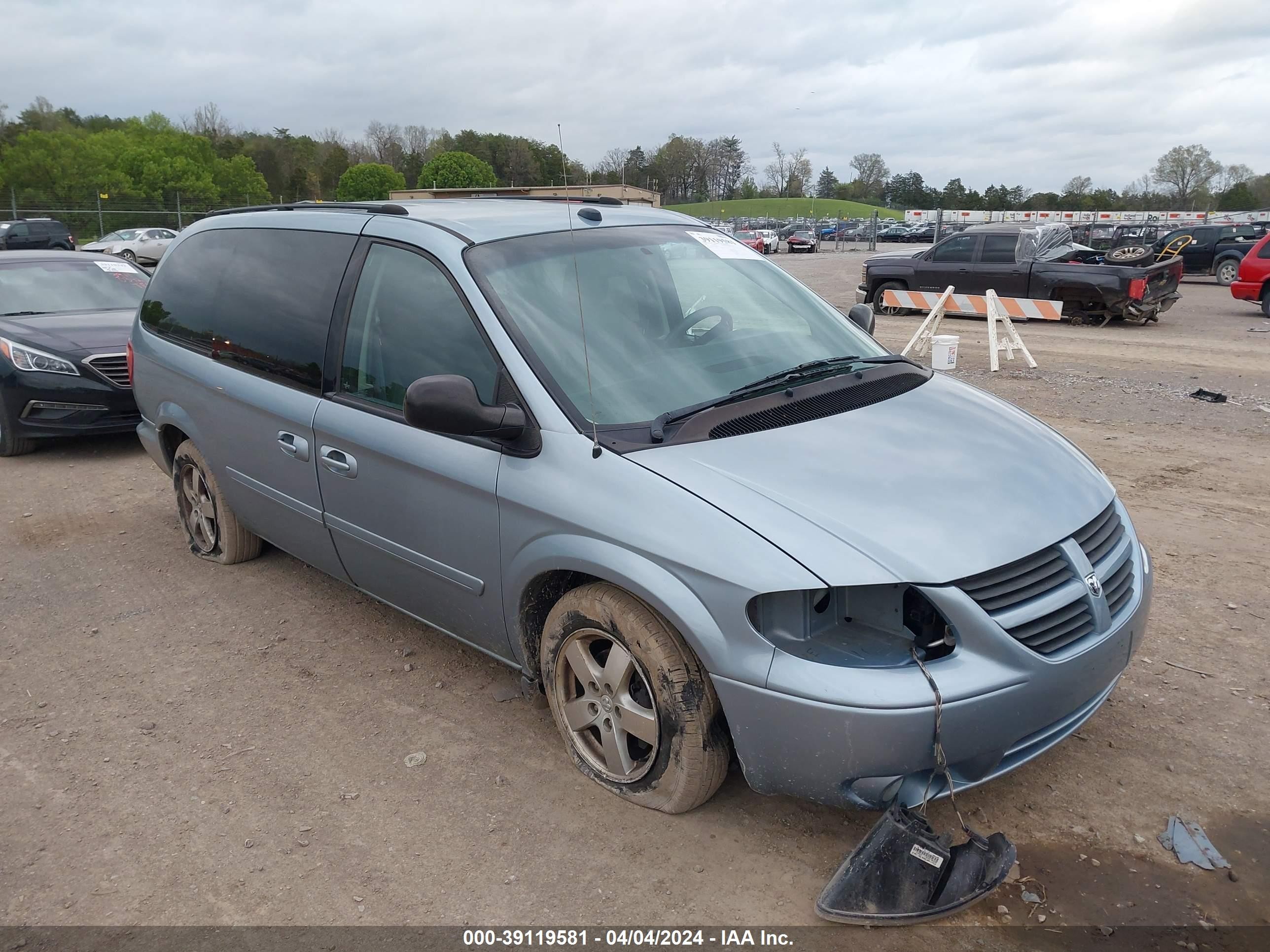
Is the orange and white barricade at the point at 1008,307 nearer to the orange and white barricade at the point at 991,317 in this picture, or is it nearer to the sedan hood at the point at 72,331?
the orange and white barricade at the point at 991,317

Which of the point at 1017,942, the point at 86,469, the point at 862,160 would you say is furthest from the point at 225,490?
the point at 862,160

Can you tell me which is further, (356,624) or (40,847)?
(356,624)

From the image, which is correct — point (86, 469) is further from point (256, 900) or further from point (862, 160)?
point (862, 160)

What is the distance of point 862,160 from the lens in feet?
304

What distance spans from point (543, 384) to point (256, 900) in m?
1.78

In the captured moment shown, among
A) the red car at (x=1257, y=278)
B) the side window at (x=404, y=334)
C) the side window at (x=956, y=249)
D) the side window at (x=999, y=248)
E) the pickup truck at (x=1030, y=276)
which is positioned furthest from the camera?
the side window at (x=956, y=249)

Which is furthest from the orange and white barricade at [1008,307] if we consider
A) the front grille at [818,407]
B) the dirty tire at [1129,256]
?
the front grille at [818,407]

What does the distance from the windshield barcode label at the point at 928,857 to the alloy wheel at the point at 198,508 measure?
13.3ft

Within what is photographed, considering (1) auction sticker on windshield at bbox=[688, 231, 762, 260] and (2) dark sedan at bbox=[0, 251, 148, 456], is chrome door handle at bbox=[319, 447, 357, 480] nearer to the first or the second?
(1) auction sticker on windshield at bbox=[688, 231, 762, 260]

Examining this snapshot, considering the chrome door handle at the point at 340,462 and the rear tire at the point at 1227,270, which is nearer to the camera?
the chrome door handle at the point at 340,462

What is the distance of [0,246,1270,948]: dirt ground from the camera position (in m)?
2.68

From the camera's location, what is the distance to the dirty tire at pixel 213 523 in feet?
16.3

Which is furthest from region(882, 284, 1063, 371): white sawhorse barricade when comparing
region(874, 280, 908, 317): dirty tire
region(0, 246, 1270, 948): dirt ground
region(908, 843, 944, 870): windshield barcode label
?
region(908, 843, 944, 870): windshield barcode label

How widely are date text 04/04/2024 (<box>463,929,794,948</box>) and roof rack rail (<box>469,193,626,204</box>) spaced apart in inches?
114
